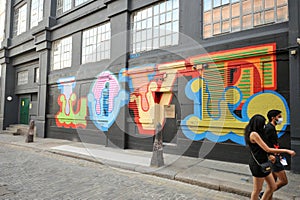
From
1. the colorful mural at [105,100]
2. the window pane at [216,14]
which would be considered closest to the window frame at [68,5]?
the colorful mural at [105,100]

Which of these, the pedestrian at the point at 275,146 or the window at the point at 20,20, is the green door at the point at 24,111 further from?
the pedestrian at the point at 275,146

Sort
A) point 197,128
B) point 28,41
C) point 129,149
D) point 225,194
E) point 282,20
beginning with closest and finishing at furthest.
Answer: point 225,194
point 282,20
point 197,128
point 129,149
point 28,41

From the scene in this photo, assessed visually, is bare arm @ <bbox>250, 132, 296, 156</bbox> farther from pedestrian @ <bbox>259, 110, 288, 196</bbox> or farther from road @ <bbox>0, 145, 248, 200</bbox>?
road @ <bbox>0, 145, 248, 200</bbox>

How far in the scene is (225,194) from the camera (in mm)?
4766

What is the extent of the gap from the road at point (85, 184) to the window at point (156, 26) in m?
5.41

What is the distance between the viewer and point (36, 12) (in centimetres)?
1614

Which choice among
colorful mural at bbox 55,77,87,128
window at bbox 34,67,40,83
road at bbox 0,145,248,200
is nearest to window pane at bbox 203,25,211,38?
road at bbox 0,145,248,200

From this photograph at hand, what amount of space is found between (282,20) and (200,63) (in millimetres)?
2729

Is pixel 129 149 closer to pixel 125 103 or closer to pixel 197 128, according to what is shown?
pixel 125 103

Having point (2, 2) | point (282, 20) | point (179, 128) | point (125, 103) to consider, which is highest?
point (2, 2)

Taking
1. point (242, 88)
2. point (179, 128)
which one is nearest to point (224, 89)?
point (242, 88)

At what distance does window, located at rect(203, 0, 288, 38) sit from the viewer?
6.73 metres

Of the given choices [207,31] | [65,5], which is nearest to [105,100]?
[207,31]

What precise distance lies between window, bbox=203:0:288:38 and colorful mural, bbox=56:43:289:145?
0.86 meters
